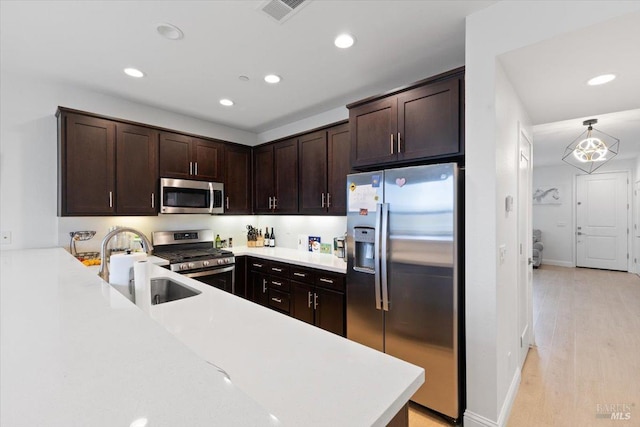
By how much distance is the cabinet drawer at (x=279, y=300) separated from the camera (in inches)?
127

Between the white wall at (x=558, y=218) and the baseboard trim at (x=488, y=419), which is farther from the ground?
the white wall at (x=558, y=218)

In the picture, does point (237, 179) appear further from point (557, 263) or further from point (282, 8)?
point (557, 263)

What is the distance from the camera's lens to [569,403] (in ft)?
7.14

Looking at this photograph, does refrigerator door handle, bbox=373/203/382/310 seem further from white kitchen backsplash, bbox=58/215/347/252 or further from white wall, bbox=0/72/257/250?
white wall, bbox=0/72/257/250

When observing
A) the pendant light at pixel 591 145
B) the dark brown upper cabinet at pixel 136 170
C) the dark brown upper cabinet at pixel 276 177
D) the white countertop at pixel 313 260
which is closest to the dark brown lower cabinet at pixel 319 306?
the white countertop at pixel 313 260

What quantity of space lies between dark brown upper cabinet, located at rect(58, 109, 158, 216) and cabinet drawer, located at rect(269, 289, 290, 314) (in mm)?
1709

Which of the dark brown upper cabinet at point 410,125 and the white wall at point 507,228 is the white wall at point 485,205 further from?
the dark brown upper cabinet at point 410,125

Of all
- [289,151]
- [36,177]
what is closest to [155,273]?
[36,177]

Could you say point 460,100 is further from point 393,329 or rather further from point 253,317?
point 253,317

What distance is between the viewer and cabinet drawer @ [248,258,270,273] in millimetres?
3498

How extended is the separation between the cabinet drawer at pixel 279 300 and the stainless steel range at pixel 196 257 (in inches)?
20.6

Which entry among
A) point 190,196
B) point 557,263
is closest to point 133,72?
point 190,196

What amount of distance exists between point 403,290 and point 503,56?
1.70 meters

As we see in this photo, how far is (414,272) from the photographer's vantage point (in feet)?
6.78
